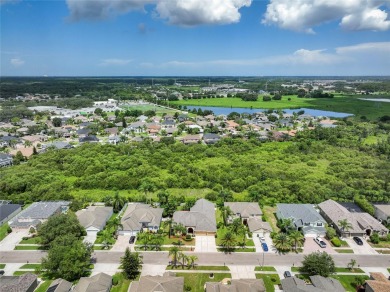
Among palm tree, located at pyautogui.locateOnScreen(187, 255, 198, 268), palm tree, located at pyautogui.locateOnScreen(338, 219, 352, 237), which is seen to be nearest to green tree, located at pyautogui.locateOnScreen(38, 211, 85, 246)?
palm tree, located at pyautogui.locateOnScreen(187, 255, 198, 268)

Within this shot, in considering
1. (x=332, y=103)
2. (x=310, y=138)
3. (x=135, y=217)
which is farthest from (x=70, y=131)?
(x=332, y=103)

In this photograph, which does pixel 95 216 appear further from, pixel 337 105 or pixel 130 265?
pixel 337 105

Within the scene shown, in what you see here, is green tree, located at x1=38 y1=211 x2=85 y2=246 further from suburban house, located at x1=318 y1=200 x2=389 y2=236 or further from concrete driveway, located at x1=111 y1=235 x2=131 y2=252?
suburban house, located at x1=318 y1=200 x2=389 y2=236

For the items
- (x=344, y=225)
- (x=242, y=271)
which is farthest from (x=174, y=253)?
(x=344, y=225)

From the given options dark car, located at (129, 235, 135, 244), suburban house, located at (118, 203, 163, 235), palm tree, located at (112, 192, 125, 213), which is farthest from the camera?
palm tree, located at (112, 192, 125, 213)

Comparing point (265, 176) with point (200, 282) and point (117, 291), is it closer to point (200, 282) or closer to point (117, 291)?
point (200, 282)
